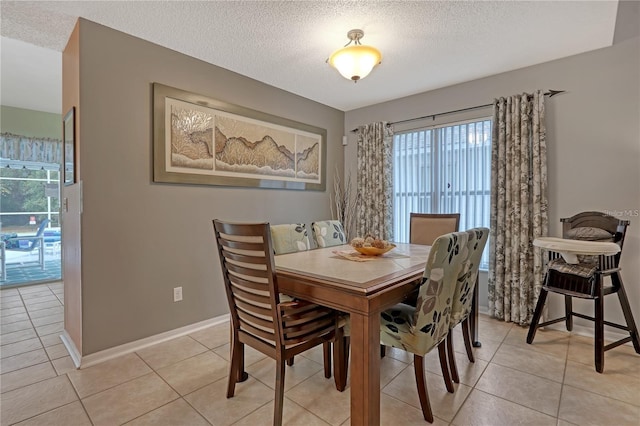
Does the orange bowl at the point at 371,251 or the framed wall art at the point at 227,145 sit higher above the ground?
the framed wall art at the point at 227,145

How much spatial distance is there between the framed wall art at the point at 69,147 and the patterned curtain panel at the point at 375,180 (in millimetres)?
2936

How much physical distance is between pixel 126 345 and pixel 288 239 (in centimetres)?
147

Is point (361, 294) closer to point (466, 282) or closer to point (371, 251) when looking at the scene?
point (371, 251)

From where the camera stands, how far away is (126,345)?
236cm

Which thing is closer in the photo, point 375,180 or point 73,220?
point 73,220

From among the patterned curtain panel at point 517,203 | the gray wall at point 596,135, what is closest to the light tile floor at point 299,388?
the patterned curtain panel at point 517,203

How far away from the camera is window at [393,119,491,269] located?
3.23 meters

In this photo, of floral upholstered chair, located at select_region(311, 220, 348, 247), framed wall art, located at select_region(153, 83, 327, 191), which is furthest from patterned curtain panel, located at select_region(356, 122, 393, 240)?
floral upholstered chair, located at select_region(311, 220, 348, 247)

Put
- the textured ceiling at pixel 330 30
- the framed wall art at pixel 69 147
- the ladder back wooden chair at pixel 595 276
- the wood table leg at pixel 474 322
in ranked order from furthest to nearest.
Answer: the wood table leg at pixel 474 322 < the framed wall art at pixel 69 147 < the ladder back wooden chair at pixel 595 276 < the textured ceiling at pixel 330 30

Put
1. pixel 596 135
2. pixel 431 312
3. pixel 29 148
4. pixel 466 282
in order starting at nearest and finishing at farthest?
pixel 431 312, pixel 466 282, pixel 596 135, pixel 29 148

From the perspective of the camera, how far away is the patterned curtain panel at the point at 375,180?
3832mm

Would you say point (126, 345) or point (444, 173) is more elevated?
point (444, 173)

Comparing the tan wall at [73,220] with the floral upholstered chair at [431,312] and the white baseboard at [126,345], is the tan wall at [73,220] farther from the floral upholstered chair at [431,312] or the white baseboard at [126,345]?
the floral upholstered chair at [431,312]

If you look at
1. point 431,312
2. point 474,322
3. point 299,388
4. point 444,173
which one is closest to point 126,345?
point 299,388
